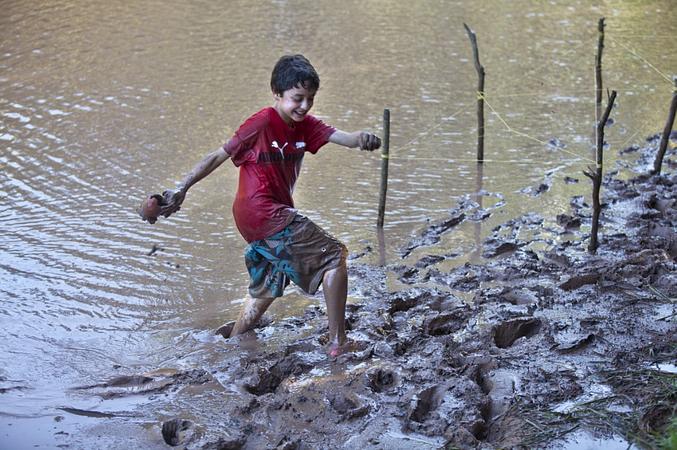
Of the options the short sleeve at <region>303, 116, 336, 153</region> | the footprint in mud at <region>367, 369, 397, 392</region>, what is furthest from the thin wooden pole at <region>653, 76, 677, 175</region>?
the footprint in mud at <region>367, 369, 397, 392</region>

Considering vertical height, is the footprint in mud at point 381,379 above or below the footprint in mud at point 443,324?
below

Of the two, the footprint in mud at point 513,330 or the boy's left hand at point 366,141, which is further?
the footprint in mud at point 513,330

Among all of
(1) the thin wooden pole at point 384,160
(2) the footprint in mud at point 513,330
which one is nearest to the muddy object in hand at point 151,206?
(2) the footprint in mud at point 513,330

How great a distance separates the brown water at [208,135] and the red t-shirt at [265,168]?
0.93m

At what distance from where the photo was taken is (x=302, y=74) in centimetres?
420

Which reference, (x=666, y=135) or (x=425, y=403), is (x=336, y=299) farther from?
(x=666, y=135)

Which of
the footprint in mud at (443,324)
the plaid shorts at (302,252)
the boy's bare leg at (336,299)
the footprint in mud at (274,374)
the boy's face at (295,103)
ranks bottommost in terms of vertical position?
the footprint in mud at (274,374)

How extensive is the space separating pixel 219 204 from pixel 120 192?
92 cm

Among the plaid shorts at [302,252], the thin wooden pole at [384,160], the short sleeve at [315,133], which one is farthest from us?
the thin wooden pole at [384,160]

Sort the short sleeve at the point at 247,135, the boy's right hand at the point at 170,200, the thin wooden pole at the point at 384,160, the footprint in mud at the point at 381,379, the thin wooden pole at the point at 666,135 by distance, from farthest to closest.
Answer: the thin wooden pole at the point at 666,135
the thin wooden pole at the point at 384,160
the short sleeve at the point at 247,135
the boy's right hand at the point at 170,200
the footprint in mud at the point at 381,379

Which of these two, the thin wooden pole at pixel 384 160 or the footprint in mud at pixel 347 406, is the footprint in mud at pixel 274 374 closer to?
the footprint in mud at pixel 347 406

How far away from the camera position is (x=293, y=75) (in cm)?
420

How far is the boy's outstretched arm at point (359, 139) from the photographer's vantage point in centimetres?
441

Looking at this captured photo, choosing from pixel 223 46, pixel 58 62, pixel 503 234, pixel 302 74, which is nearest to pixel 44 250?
pixel 302 74
